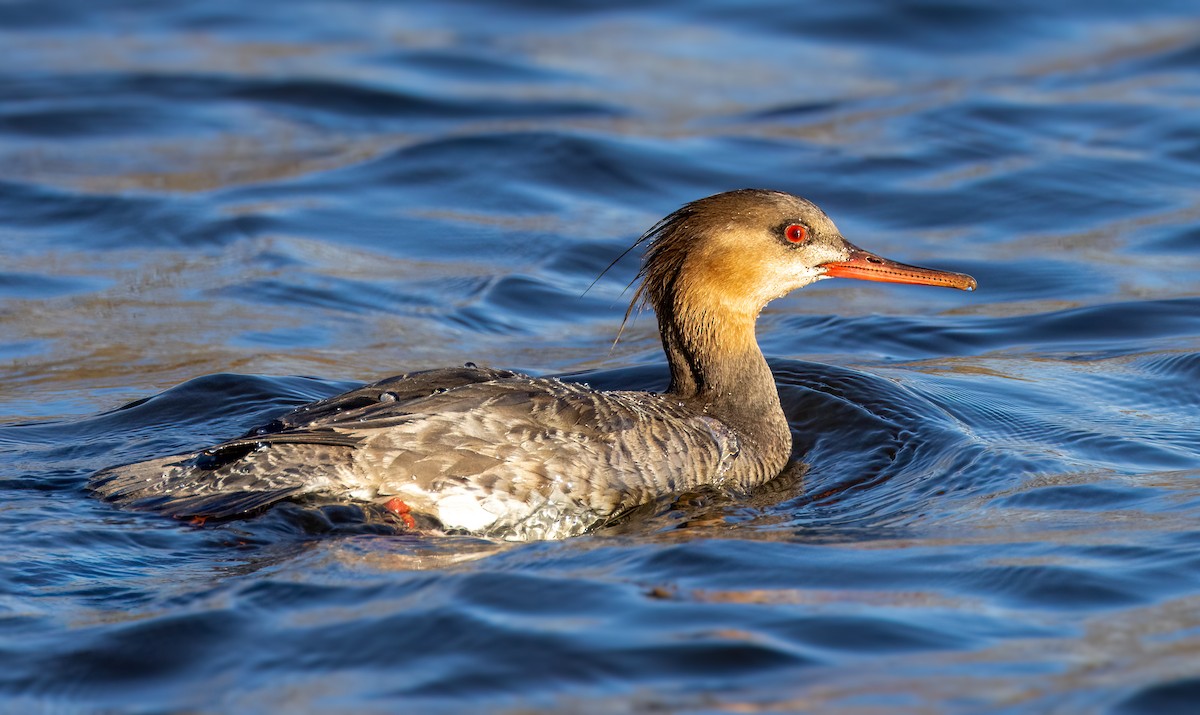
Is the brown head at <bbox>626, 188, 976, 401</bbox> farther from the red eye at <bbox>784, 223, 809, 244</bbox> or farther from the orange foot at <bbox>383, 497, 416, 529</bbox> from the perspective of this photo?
the orange foot at <bbox>383, 497, 416, 529</bbox>

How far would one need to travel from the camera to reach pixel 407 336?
10.0 metres

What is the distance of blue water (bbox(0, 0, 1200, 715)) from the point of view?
5430 millimetres

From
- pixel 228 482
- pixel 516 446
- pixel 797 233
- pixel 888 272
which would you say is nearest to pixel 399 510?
pixel 516 446

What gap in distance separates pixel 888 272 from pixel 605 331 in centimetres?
272

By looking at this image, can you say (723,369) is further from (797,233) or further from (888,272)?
(888,272)

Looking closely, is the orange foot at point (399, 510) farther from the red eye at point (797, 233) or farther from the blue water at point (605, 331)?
the red eye at point (797, 233)

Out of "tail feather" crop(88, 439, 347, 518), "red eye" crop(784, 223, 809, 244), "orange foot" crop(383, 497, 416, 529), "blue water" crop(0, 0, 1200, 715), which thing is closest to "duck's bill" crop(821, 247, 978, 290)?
"red eye" crop(784, 223, 809, 244)

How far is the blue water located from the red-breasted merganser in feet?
0.55

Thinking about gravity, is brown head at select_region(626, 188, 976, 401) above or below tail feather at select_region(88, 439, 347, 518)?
above

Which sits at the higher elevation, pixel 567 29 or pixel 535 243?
pixel 567 29

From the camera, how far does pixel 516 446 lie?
6742 millimetres

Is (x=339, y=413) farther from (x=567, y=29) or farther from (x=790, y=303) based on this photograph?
(x=567, y=29)

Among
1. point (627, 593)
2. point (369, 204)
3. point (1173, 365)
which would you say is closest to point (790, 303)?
point (1173, 365)

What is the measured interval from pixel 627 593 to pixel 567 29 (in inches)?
463
